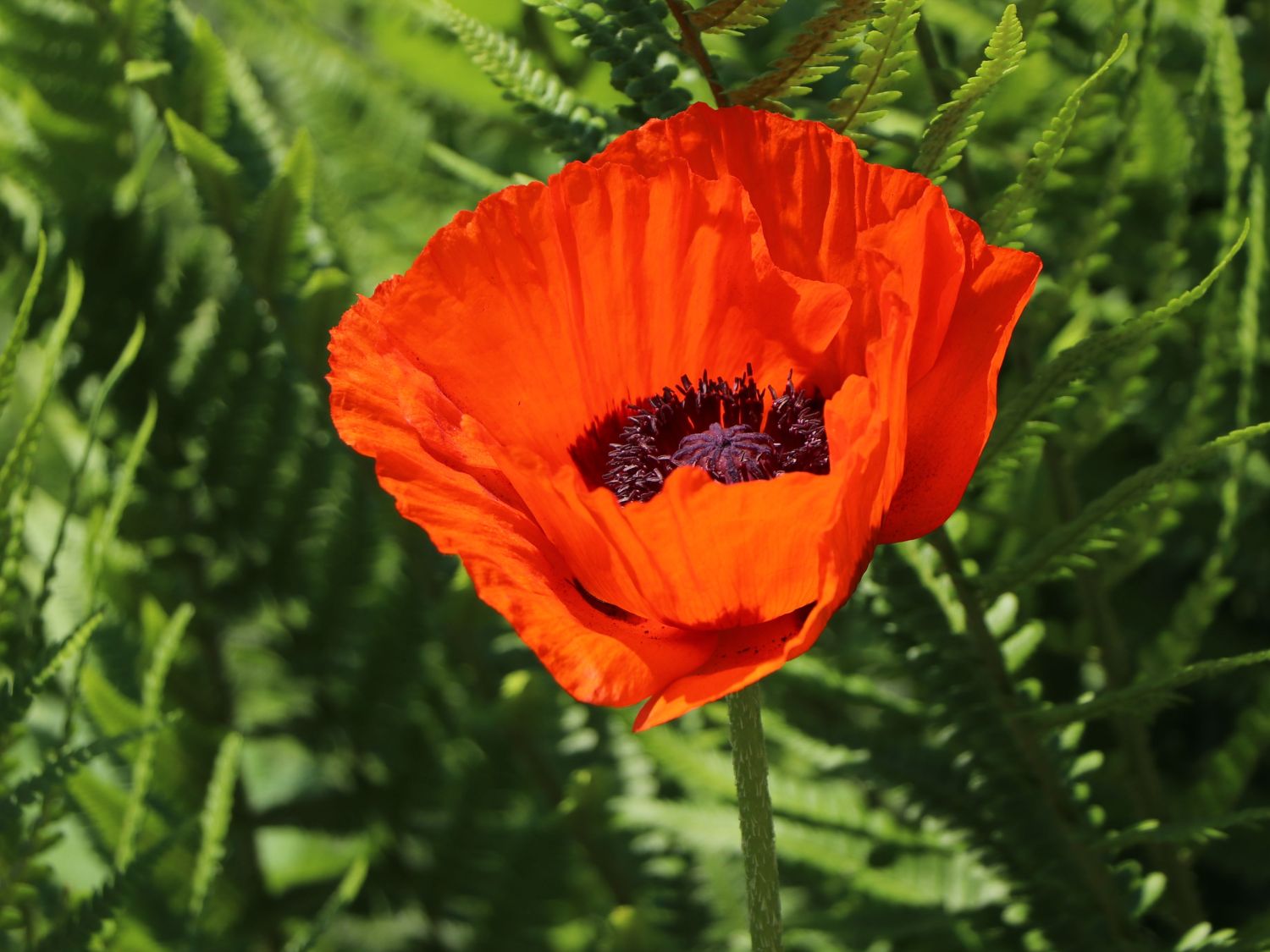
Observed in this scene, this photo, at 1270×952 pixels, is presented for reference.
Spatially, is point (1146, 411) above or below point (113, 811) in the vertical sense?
above

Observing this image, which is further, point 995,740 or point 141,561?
point 141,561

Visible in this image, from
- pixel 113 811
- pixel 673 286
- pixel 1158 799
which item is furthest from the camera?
pixel 113 811

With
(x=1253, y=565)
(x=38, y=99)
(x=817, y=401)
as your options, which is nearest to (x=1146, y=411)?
(x=1253, y=565)

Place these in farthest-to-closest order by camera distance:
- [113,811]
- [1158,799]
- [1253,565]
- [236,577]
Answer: [236,577] < [1253,565] < [113,811] < [1158,799]

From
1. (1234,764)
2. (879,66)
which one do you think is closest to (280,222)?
(879,66)

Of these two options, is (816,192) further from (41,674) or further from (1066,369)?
(41,674)

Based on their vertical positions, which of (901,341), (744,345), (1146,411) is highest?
(1146,411)

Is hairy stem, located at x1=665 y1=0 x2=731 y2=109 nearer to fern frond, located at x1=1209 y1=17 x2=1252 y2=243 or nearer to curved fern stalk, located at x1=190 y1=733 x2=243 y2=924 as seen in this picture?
fern frond, located at x1=1209 y1=17 x2=1252 y2=243

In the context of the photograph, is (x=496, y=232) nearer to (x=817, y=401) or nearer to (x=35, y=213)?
(x=817, y=401)
